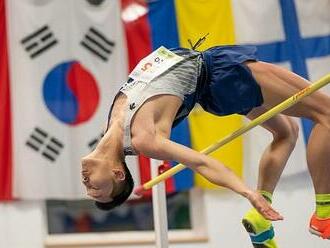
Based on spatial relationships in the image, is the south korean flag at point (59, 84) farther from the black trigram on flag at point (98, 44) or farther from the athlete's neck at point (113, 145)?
the athlete's neck at point (113, 145)

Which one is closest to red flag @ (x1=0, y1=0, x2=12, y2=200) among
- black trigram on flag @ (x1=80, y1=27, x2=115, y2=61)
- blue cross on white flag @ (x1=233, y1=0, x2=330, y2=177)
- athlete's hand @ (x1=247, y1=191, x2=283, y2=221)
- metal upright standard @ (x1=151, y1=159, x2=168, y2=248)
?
black trigram on flag @ (x1=80, y1=27, x2=115, y2=61)

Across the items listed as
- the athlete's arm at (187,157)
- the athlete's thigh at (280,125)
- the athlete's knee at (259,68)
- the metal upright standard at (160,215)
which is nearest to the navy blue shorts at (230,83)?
the athlete's knee at (259,68)

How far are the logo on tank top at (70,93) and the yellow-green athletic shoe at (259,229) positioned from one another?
2017 mm

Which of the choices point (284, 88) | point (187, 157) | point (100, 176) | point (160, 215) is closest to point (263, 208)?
point (187, 157)

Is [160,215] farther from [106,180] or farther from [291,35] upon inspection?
[291,35]

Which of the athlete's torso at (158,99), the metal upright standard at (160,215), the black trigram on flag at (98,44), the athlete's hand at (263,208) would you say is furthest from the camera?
the black trigram on flag at (98,44)

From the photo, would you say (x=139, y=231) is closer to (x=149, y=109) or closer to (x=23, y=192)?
(x=23, y=192)

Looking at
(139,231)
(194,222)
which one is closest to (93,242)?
(139,231)

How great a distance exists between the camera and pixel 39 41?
4336 millimetres

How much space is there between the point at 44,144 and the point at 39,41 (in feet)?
2.17

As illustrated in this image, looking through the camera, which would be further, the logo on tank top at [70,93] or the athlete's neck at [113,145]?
the logo on tank top at [70,93]

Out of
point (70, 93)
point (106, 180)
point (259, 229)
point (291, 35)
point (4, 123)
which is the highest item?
point (291, 35)

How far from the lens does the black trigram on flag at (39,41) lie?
434 centimetres

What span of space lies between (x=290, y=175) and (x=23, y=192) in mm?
1724
